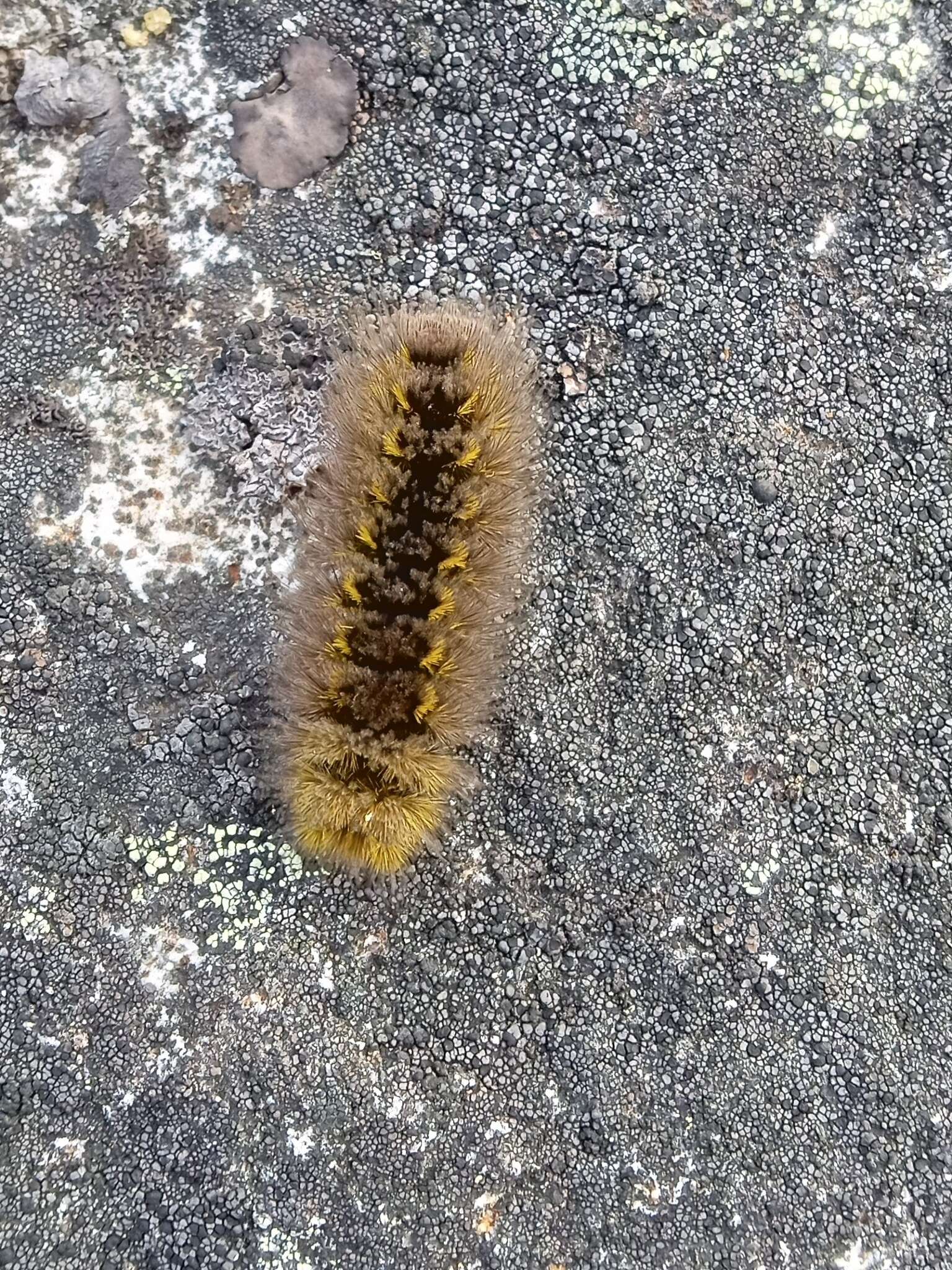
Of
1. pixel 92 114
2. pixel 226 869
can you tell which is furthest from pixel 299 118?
pixel 226 869

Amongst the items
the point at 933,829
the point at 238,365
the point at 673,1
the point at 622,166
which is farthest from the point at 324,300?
the point at 933,829

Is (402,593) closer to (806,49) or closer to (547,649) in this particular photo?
(547,649)

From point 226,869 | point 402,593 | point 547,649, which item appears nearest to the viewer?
point 402,593

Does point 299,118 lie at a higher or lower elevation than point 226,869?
higher

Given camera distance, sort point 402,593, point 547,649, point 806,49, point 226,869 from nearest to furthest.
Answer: point 402,593, point 226,869, point 547,649, point 806,49

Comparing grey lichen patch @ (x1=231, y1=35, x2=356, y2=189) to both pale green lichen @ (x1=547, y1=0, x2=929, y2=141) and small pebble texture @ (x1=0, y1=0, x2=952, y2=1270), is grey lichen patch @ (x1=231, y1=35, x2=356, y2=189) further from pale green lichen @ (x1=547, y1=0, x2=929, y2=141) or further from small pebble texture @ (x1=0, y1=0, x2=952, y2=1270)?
pale green lichen @ (x1=547, y1=0, x2=929, y2=141)

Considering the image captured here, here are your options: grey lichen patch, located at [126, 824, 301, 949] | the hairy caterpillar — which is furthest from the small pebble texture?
the hairy caterpillar

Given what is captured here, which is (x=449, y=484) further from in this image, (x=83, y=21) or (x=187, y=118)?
(x=83, y=21)
